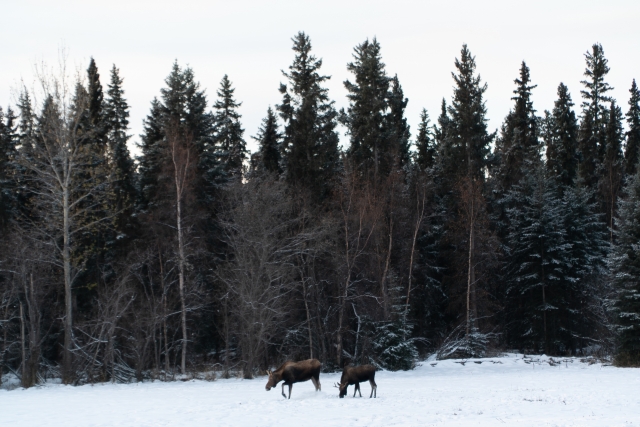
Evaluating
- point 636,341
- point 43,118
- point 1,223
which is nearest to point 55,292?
point 1,223

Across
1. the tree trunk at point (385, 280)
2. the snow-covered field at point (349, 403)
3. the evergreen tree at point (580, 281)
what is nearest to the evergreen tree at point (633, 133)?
the evergreen tree at point (580, 281)

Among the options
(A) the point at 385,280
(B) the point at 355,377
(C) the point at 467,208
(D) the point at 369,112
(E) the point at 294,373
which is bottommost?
(B) the point at 355,377

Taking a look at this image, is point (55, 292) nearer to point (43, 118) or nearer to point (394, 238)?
point (43, 118)

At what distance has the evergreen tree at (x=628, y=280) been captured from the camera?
34688 millimetres

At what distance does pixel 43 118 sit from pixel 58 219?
4.88m

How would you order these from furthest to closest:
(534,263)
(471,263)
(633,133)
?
(633,133)
(534,263)
(471,263)

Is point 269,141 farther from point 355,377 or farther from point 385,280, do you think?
point 355,377

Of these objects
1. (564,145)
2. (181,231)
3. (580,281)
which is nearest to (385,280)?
(181,231)

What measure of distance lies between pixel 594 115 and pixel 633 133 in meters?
4.67

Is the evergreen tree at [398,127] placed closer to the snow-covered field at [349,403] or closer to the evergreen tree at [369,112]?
the evergreen tree at [369,112]

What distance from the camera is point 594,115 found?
69.3m

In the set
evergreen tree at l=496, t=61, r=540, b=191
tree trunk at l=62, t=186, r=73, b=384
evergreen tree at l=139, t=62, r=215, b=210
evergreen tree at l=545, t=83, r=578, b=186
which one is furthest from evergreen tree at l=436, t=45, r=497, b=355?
tree trunk at l=62, t=186, r=73, b=384

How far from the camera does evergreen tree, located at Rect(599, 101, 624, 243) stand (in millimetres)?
56812

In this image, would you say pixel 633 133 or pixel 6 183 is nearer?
pixel 6 183
